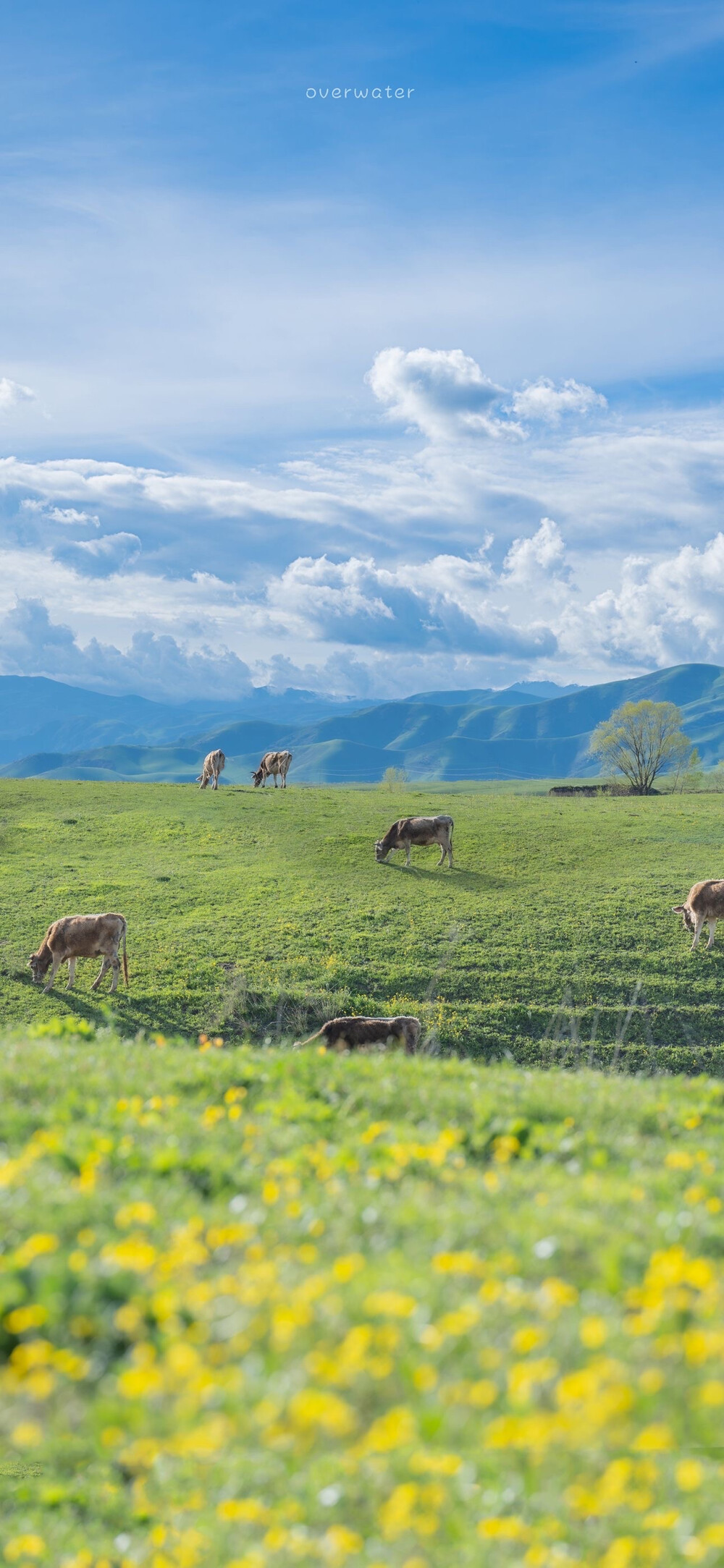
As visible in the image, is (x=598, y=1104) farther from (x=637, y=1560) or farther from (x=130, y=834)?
(x=130, y=834)

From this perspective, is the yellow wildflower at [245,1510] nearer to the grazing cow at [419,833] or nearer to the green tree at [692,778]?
the grazing cow at [419,833]

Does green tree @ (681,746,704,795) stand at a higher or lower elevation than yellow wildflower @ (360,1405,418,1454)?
higher

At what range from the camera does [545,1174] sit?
7.55 meters

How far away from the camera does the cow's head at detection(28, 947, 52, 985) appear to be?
28625 millimetres

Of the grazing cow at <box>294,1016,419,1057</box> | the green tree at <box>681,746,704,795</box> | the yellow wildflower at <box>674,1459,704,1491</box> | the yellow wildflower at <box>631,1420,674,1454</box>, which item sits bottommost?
the grazing cow at <box>294,1016,419,1057</box>

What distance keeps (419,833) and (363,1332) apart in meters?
35.9

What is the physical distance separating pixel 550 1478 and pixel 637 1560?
0.96 meters

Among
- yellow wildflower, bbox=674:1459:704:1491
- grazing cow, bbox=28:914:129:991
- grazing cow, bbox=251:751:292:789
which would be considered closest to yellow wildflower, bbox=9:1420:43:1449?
yellow wildflower, bbox=674:1459:704:1491

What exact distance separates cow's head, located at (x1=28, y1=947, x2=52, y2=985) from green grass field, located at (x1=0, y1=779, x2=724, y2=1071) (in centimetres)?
40

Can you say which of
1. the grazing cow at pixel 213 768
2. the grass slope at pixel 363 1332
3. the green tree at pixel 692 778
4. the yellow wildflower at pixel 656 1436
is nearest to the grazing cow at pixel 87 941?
the grass slope at pixel 363 1332

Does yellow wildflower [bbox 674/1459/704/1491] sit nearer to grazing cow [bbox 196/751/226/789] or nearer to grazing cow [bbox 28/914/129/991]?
grazing cow [bbox 28/914/129/991]

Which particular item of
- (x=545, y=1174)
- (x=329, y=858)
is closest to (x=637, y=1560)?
(x=545, y=1174)

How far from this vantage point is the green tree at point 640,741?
93.2 metres

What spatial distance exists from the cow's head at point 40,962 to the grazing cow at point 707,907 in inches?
805
